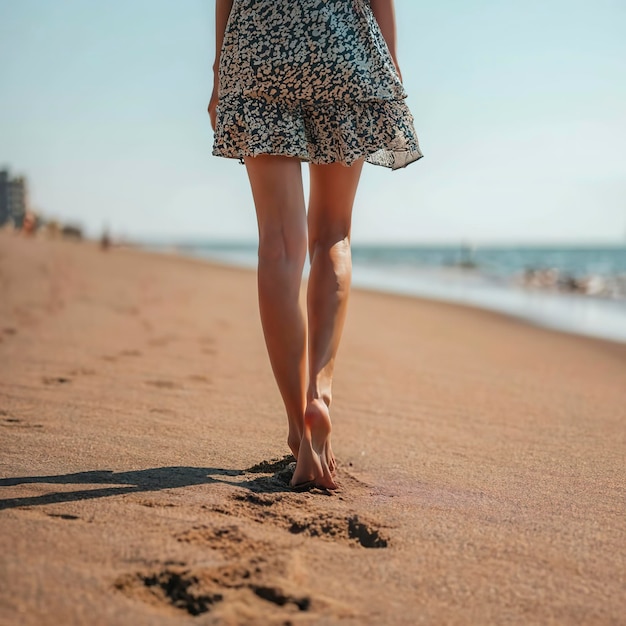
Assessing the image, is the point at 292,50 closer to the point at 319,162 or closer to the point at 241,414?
the point at 319,162

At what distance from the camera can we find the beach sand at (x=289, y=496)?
115 centimetres

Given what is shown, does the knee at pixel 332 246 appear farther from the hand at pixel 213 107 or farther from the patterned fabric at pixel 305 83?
the hand at pixel 213 107

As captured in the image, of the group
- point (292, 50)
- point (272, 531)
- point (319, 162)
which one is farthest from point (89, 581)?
point (292, 50)

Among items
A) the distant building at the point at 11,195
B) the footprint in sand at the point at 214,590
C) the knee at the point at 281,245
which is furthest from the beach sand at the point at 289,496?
the distant building at the point at 11,195

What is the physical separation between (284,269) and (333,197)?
26 centimetres

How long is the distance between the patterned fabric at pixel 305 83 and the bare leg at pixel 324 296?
11 cm

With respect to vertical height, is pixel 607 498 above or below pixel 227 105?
below

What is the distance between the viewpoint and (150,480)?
171 centimetres

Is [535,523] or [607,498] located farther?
[607,498]

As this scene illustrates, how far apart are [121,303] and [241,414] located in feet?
11.9

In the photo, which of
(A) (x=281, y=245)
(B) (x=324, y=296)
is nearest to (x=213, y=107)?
(A) (x=281, y=245)

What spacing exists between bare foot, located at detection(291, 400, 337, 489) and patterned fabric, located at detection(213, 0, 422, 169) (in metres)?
0.63

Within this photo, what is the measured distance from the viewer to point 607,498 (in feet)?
5.78

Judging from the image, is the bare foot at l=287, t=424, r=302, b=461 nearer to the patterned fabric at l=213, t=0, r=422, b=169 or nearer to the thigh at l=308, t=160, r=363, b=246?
the thigh at l=308, t=160, r=363, b=246
